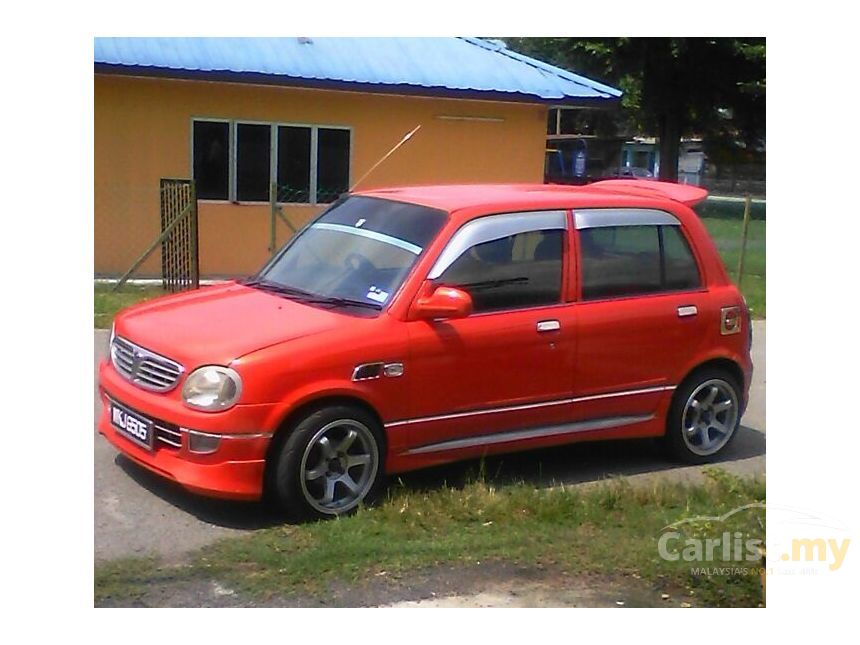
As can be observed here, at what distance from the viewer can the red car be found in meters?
4.90

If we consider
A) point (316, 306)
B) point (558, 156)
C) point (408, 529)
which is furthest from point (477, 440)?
point (558, 156)

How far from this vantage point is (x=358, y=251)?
5.73 m

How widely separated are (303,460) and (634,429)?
2176mm

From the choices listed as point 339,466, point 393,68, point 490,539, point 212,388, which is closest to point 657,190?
point 490,539

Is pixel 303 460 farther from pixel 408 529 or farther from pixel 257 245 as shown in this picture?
pixel 257 245

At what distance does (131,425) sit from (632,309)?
2.90 metres

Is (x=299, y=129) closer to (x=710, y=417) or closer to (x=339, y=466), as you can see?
(x=710, y=417)

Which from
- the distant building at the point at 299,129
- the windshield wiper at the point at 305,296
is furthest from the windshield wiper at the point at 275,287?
the distant building at the point at 299,129

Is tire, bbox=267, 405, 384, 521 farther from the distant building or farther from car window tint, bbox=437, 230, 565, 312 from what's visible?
the distant building

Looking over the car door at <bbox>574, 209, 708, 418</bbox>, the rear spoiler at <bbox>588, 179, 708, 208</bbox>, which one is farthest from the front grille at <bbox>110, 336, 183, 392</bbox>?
the rear spoiler at <bbox>588, 179, 708, 208</bbox>

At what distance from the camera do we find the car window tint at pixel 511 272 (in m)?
5.50

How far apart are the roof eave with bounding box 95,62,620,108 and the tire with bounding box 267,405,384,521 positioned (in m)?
6.75

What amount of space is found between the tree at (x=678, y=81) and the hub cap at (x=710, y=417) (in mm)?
1738

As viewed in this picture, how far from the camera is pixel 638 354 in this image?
592 cm
